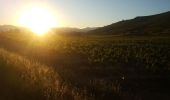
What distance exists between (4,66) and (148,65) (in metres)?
14.6

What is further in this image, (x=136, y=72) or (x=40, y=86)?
(x=136, y=72)

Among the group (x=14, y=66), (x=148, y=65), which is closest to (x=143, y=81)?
(x=148, y=65)

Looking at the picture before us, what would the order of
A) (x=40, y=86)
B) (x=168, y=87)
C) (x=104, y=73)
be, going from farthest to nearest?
1. (x=104, y=73)
2. (x=168, y=87)
3. (x=40, y=86)

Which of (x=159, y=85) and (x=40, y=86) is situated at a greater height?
(x=40, y=86)

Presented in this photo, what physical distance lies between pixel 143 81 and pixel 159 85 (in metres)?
0.90

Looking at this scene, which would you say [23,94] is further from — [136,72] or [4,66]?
[136,72]

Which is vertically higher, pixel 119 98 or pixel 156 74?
pixel 119 98

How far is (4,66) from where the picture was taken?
35.0 ft

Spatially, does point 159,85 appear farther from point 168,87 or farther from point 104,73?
point 104,73

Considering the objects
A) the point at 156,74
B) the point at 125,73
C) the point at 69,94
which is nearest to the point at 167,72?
the point at 156,74

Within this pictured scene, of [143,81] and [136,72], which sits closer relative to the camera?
[143,81]

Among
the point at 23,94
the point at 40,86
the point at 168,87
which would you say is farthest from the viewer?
the point at 168,87

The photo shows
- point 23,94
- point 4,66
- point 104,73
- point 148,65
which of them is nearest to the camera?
point 23,94

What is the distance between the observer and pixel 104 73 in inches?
782
